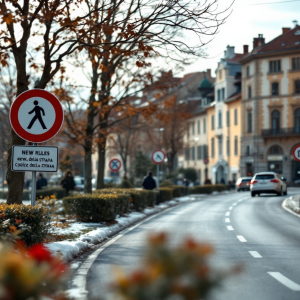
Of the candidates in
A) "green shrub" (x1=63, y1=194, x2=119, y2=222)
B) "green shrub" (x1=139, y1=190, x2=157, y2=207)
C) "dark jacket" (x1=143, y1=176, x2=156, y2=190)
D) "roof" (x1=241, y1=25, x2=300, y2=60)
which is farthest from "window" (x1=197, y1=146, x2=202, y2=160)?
"green shrub" (x1=63, y1=194, x2=119, y2=222)

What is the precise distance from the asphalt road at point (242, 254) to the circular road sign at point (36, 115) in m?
2.11

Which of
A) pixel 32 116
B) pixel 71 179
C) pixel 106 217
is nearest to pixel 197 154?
pixel 71 179

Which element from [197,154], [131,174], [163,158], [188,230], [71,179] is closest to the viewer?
[188,230]

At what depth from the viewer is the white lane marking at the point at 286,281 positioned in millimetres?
6898

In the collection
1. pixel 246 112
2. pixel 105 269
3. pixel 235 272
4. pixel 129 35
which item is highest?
pixel 246 112

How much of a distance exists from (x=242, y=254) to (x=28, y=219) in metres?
3.68

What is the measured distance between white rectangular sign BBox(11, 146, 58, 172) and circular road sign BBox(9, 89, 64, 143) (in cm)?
24


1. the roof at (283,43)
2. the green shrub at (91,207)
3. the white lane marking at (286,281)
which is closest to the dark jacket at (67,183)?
the green shrub at (91,207)

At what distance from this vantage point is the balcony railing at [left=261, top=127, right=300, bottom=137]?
69.4 meters

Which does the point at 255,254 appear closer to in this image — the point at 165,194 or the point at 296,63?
the point at 165,194

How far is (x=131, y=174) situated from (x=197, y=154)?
28.0m

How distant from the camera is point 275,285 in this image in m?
7.04

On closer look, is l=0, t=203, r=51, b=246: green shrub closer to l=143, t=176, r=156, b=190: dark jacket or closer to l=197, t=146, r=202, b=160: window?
l=143, t=176, r=156, b=190: dark jacket

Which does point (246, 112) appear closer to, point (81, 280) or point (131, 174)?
point (131, 174)
